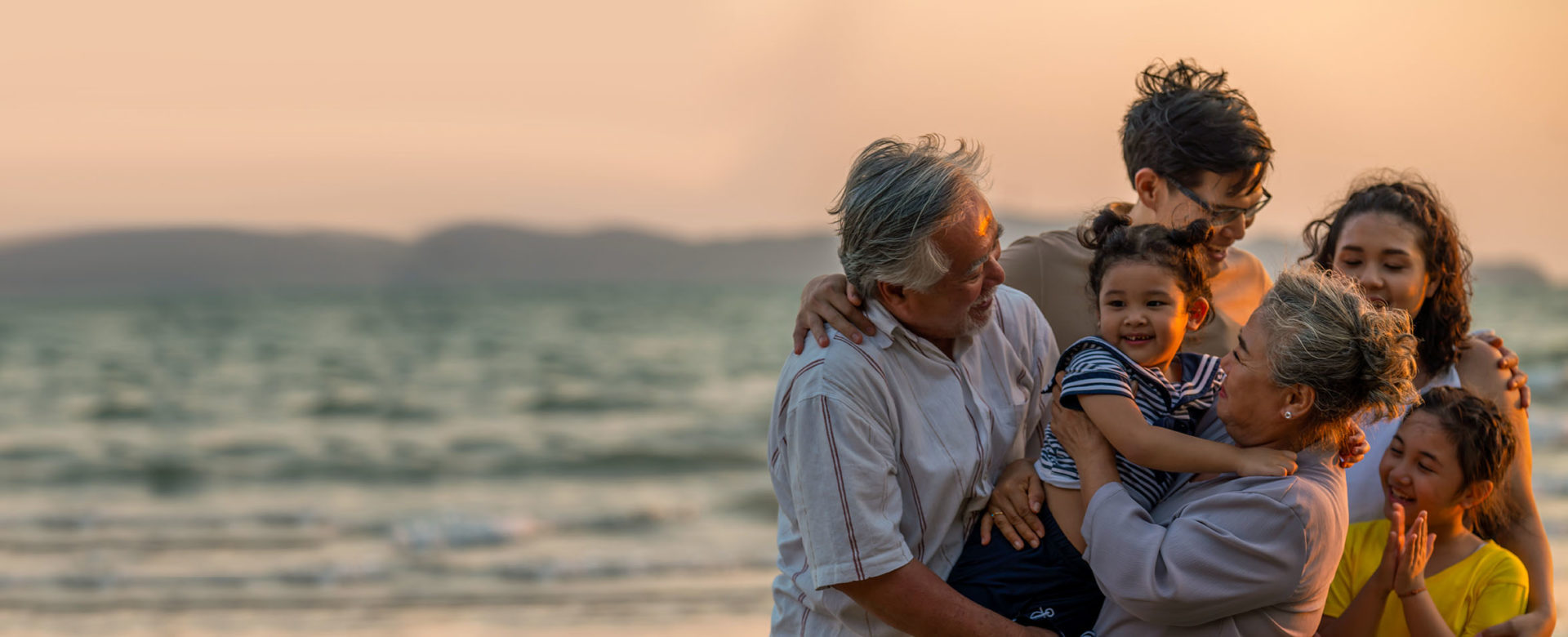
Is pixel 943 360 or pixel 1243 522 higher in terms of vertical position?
pixel 943 360

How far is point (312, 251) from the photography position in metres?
30.6

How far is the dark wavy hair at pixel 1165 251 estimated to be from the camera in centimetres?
A: 231

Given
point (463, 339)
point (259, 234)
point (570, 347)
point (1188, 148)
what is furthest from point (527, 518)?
point (259, 234)

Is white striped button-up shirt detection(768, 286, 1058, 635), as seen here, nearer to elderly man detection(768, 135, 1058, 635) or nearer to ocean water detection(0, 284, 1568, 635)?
elderly man detection(768, 135, 1058, 635)

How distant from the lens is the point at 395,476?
10.8 metres

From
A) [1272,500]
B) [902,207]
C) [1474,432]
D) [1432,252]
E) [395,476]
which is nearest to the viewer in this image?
[1272,500]

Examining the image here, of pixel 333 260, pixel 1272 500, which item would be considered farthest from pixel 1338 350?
pixel 333 260

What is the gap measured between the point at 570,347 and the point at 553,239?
36.8 ft

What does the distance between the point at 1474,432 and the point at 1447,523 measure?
0.22m

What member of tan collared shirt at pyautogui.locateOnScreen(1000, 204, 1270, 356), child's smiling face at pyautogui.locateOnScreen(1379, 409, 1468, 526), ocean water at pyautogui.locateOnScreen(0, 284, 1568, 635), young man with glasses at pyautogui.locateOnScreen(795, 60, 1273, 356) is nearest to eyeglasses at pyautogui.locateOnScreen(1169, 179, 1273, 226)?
Answer: young man with glasses at pyautogui.locateOnScreen(795, 60, 1273, 356)

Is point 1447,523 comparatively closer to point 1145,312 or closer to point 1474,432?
point 1474,432

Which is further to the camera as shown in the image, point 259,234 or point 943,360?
point 259,234

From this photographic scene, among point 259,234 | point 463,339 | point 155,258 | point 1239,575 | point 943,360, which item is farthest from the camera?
point 259,234

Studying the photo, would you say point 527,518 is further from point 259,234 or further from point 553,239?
point 259,234
